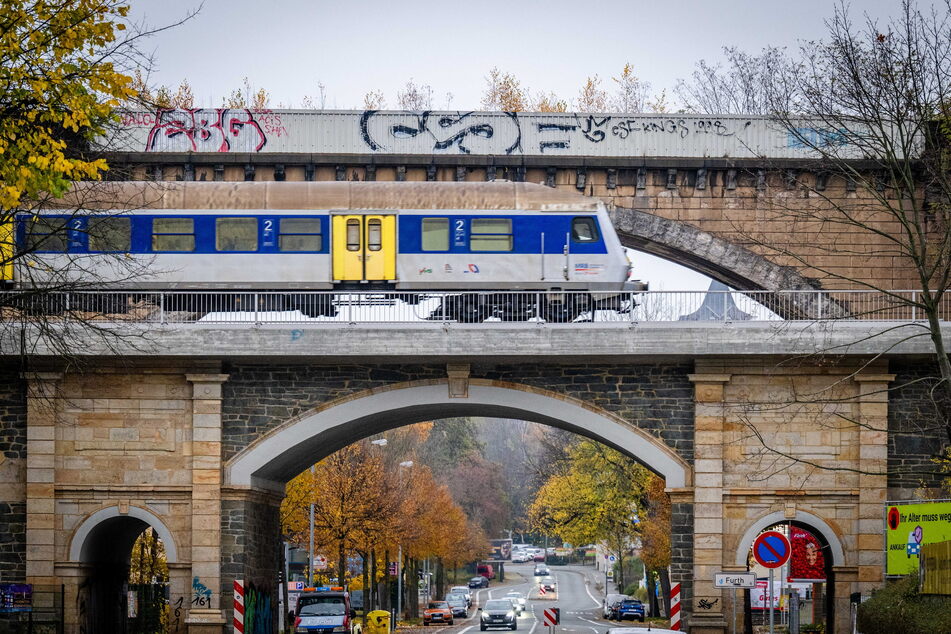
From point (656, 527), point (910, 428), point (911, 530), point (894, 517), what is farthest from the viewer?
point (656, 527)

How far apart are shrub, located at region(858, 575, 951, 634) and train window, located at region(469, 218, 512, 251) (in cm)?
1056

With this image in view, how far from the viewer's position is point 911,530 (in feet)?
77.8

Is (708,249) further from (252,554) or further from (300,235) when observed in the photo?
(252,554)

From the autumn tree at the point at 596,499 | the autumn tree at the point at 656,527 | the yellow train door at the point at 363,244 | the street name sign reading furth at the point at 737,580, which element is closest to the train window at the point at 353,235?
the yellow train door at the point at 363,244

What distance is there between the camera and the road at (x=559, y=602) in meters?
48.6

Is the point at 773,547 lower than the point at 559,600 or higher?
higher

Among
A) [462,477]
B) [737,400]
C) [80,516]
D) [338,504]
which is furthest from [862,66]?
[462,477]

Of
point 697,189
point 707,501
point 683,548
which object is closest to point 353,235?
point 707,501

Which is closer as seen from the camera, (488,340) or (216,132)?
(488,340)

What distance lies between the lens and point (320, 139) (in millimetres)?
36969

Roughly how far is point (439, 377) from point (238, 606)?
231 inches

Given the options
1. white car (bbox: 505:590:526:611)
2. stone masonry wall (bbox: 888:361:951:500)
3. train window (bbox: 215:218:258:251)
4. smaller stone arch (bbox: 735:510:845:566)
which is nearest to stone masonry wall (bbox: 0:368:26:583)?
train window (bbox: 215:218:258:251)

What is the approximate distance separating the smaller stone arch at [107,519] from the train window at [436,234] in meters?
8.01

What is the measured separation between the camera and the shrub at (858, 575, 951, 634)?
1920cm
